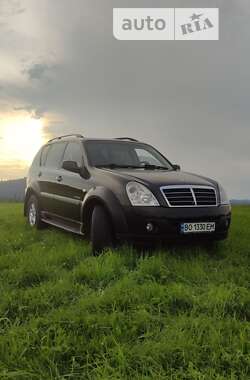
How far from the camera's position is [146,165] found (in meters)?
8.01

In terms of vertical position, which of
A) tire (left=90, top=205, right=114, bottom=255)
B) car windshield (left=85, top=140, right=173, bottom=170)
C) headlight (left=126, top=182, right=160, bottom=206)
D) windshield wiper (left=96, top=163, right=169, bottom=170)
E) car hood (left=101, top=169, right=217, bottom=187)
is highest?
car windshield (left=85, top=140, right=173, bottom=170)

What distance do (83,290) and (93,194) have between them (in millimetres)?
2017

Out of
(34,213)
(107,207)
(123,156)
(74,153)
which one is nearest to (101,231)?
(107,207)

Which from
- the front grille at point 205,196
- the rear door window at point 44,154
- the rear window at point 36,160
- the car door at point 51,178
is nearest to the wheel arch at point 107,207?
the front grille at point 205,196

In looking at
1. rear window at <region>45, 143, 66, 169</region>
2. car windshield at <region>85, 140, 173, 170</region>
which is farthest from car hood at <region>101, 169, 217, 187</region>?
rear window at <region>45, 143, 66, 169</region>

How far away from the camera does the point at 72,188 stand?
25.7ft

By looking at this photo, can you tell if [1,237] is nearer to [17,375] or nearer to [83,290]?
[83,290]

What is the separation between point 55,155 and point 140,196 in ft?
11.3

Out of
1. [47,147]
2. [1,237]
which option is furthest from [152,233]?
[47,147]

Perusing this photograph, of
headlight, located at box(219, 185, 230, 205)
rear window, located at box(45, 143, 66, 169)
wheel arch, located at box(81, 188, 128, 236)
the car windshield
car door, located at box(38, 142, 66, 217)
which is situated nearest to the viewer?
wheel arch, located at box(81, 188, 128, 236)

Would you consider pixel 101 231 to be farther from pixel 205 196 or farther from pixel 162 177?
pixel 205 196

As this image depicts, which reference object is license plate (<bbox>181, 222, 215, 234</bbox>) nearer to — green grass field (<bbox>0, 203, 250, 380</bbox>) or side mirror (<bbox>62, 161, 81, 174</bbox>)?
green grass field (<bbox>0, 203, 250, 380</bbox>)

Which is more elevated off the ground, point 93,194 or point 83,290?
point 93,194

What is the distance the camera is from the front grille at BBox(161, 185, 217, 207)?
6461mm
